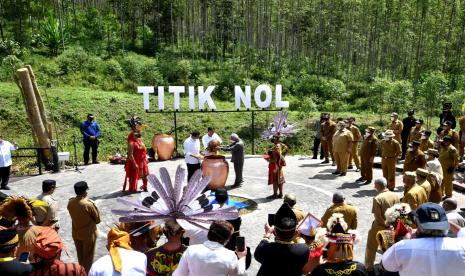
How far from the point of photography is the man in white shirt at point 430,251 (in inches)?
150

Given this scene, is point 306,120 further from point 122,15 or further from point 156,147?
point 122,15

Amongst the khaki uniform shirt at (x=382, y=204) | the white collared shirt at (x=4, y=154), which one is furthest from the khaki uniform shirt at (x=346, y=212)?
the white collared shirt at (x=4, y=154)

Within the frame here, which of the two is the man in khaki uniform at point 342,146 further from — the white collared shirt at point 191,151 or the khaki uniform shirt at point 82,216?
the khaki uniform shirt at point 82,216

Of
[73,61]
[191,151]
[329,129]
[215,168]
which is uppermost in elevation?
[73,61]

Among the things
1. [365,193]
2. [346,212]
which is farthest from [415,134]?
[346,212]

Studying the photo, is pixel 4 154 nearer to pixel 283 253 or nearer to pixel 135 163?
pixel 135 163

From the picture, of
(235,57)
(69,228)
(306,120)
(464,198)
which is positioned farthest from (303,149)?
(235,57)

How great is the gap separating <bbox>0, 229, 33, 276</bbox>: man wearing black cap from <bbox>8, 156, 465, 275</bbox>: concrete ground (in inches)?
165

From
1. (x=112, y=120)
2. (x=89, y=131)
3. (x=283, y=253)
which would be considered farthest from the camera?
(x=112, y=120)

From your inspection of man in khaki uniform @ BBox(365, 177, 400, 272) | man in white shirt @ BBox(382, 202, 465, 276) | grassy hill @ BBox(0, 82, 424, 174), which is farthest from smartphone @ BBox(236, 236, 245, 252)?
grassy hill @ BBox(0, 82, 424, 174)

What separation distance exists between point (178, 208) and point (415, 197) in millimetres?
4366

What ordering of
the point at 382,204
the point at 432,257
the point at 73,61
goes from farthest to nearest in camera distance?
1. the point at 73,61
2. the point at 382,204
3. the point at 432,257

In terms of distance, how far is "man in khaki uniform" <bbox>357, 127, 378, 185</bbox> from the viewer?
13203 mm

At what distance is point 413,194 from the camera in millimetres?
7590
